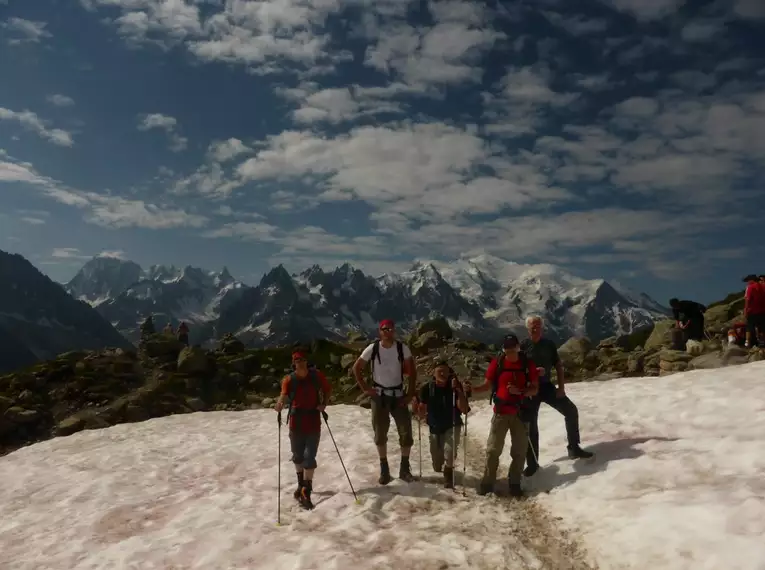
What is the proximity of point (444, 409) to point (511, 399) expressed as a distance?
6.21 feet

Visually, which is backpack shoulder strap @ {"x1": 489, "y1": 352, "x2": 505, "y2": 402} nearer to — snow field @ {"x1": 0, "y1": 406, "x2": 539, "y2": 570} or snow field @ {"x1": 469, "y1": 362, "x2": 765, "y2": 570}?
snow field @ {"x1": 0, "y1": 406, "x2": 539, "y2": 570}

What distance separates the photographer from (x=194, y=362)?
43062 millimetres

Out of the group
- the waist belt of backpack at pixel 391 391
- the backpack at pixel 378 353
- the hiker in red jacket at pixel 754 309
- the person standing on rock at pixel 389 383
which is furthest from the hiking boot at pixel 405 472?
the hiker in red jacket at pixel 754 309

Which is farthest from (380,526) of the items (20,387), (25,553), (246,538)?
(20,387)

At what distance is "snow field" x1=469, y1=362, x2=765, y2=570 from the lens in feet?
29.5

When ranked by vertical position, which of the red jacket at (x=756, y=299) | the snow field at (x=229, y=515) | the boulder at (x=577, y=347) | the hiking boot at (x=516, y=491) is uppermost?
the red jacket at (x=756, y=299)

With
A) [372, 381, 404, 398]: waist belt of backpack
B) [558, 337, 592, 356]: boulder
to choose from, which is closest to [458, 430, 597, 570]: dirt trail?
[372, 381, 404, 398]: waist belt of backpack

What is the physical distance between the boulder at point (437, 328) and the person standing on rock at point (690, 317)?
20553mm

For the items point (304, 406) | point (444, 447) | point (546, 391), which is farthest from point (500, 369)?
point (304, 406)

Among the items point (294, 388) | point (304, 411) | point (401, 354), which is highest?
point (401, 354)

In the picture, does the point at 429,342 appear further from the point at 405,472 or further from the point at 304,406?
the point at 304,406

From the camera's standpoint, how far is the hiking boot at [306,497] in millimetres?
13259

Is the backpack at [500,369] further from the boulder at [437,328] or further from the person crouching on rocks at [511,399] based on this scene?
the boulder at [437,328]

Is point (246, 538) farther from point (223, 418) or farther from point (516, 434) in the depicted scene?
point (223, 418)
